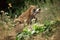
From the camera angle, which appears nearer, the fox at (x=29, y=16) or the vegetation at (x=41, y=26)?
the vegetation at (x=41, y=26)

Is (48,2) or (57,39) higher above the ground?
(48,2)

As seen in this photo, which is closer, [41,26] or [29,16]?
[41,26]

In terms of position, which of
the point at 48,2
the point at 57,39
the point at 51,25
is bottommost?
Answer: the point at 57,39

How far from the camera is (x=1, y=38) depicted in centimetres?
625

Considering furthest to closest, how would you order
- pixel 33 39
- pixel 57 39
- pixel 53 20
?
pixel 53 20
pixel 33 39
pixel 57 39

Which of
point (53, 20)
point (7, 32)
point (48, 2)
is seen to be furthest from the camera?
point (48, 2)

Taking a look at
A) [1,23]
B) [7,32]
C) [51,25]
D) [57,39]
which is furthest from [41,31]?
[1,23]

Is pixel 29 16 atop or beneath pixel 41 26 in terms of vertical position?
atop

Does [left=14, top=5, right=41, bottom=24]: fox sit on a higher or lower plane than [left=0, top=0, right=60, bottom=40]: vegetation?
higher

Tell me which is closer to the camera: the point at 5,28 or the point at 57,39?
the point at 57,39

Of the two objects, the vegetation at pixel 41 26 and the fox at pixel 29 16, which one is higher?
the fox at pixel 29 16

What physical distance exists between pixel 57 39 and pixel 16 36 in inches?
51.9

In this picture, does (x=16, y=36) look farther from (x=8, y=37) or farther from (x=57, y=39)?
(x=57, y=39)

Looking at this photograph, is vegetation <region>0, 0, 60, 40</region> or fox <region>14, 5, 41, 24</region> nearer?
vegetation <region>0, 0, 60, 40</region>
